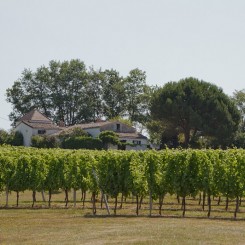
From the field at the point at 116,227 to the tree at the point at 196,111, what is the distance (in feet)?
155

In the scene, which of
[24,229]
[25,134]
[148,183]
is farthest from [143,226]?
[25,134]

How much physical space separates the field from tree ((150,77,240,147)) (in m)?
47.2

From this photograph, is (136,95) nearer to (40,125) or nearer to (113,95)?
(113,95)

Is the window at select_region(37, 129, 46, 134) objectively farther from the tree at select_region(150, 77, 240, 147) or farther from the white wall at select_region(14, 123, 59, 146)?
the tree at select_region(150, 77, 240, 147)

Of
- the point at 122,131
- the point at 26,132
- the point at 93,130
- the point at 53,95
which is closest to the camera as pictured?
the point at 93,130

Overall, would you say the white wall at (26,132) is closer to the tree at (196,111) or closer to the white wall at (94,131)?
the white wall at (94,131)

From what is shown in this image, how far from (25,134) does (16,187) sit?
200 ft

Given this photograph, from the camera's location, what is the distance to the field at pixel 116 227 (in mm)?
20328

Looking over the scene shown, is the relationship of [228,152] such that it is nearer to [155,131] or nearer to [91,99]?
[155,131]

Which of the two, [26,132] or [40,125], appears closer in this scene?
[26,132]

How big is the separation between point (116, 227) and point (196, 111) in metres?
61.2

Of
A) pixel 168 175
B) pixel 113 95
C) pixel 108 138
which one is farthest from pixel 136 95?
pixel 168 175

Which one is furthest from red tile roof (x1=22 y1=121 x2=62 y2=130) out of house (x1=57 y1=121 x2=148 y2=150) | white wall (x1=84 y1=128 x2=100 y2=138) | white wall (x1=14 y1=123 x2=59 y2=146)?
white wall (x1=84 y1=128 x2=100 y2=138)

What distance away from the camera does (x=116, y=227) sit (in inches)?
966
